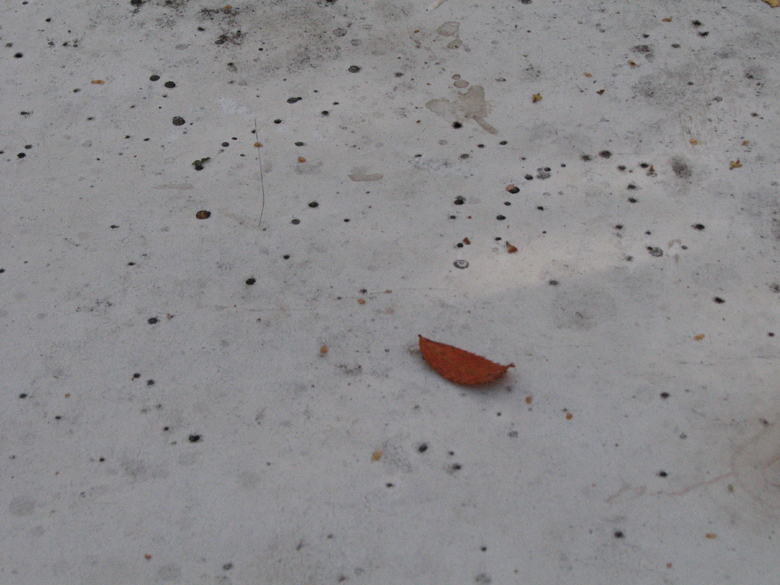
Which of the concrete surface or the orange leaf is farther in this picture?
the orange leaf

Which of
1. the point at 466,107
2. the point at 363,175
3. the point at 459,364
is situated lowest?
the point at 459,364

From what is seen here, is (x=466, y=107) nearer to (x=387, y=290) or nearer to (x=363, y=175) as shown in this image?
(x=363, y=175)

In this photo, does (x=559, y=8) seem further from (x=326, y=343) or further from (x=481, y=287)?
(x=326, y=343)

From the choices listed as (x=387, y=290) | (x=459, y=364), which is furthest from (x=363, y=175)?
(x=459, y=364)

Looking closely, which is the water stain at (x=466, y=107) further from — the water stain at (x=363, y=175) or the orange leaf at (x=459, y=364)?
the orange leaf at (x=459, y=364)

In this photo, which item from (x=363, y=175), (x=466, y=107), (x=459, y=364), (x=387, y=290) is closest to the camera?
(x=459, y=364)

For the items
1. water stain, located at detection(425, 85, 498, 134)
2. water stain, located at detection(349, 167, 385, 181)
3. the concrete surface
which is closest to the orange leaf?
the concrete surface

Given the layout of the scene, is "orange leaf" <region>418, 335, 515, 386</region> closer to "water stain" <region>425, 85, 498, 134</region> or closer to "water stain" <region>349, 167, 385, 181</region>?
"water stain" <region>349, 167, 385, 181</region>
